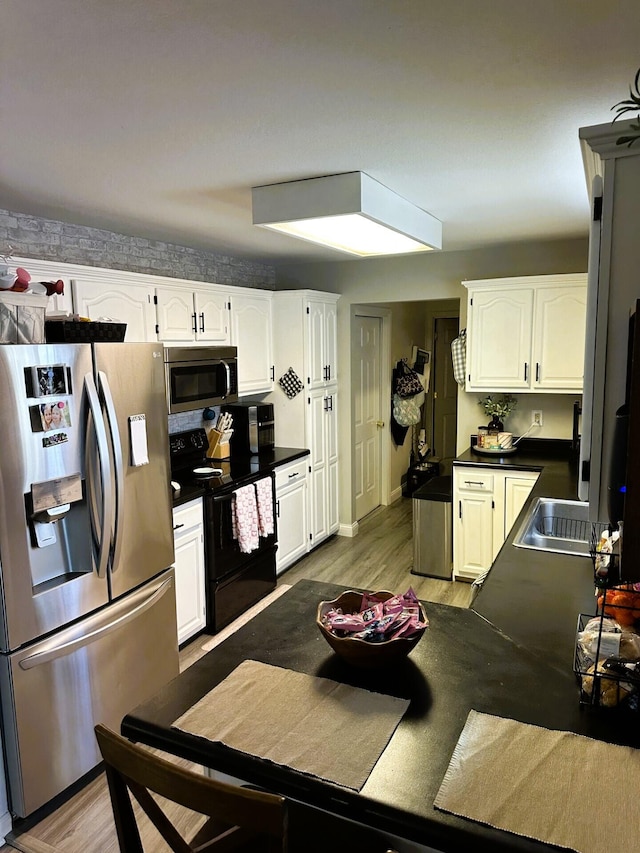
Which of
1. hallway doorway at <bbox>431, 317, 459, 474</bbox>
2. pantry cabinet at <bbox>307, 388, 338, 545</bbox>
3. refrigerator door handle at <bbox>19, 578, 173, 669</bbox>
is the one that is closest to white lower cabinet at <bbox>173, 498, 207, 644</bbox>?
refrigerator door handle at <bbox>19, 578, 173, 669</bbox>

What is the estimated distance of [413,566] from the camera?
4.54m

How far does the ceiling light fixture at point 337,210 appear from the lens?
2.41 m

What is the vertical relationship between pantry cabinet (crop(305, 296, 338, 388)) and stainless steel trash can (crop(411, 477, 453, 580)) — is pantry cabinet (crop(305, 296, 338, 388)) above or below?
above

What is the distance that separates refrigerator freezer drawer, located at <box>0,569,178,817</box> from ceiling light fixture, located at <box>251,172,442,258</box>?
1825mm

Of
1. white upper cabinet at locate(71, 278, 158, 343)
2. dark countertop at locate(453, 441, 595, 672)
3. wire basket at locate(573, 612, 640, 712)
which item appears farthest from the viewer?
white upper cabinet at locate(71, 278, 158, 343)

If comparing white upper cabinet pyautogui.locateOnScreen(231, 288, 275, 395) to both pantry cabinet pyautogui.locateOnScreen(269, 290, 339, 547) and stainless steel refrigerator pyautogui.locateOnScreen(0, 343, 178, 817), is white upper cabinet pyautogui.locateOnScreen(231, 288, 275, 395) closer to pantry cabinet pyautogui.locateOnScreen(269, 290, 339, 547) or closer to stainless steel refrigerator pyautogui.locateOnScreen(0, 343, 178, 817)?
pantry cabinet pyautogui.locateOnScreen(269, 290, 339, 547)

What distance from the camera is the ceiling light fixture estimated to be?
2.41 meters

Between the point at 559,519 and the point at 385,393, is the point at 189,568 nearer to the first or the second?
the point at 559,519

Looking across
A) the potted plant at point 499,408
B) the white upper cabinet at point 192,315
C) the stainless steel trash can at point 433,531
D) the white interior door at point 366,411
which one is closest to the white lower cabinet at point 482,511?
the stainless steel trash can at point 433,531

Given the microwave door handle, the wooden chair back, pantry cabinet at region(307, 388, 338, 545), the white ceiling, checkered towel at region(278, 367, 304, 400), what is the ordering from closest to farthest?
the wooden chair back, the white ceiling, the microwave door handle, checkered towel at region(278, 367, 304, 400), pantry cabinet at region(307, 388, 338, 545)

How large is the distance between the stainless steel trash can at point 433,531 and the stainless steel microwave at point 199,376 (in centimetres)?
163

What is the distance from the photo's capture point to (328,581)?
4371 millimetres

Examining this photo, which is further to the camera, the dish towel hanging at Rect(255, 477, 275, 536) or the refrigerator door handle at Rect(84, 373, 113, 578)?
the dish towel hanging at Rect(255, 477, 275, 536)

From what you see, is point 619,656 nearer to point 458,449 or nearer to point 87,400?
point 87,400
